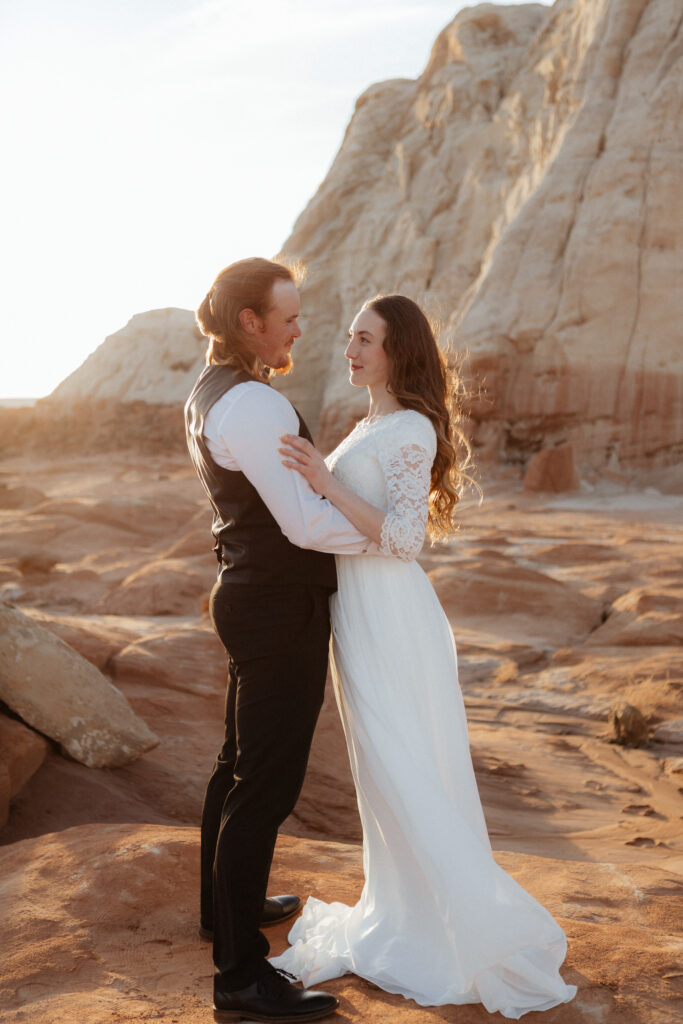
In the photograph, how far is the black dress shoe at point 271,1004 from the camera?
87.4 inches

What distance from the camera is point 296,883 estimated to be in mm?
3098

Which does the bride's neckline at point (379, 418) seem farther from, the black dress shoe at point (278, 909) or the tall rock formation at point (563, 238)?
the tall rock formation at point (563, 238)

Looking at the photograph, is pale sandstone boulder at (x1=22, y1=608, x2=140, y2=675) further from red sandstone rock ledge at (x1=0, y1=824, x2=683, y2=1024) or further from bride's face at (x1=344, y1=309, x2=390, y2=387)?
bride's face at (x1=344, y1=309, x2=390, y2=387)

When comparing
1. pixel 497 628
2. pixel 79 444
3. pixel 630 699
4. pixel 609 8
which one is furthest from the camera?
pixel 79 444

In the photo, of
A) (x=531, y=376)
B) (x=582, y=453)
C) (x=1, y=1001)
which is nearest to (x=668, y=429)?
(x=582, y=453)

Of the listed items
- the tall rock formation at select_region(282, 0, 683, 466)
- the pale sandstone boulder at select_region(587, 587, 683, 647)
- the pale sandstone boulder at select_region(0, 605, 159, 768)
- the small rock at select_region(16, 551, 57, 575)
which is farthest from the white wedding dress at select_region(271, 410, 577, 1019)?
the tall rock formation at select_region(282, 0, 683, 466)

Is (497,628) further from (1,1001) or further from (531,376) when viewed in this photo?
(531,376)

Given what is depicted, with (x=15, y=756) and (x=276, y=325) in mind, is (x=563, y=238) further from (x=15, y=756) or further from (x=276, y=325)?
(x=276, y=325)

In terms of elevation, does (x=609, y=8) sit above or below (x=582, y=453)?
above

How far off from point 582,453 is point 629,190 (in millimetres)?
6821

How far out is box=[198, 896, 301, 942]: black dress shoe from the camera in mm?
2803

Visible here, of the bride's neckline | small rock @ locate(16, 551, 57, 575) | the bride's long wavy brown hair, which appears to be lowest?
small rock @ locate(16, 551, 57, 575)

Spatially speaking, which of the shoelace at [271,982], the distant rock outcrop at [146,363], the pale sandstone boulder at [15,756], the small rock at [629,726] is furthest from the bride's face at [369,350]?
the distant rock outcrop at [146,363]

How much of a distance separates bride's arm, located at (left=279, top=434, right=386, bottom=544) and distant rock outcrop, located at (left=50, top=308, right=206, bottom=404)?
109 ft
